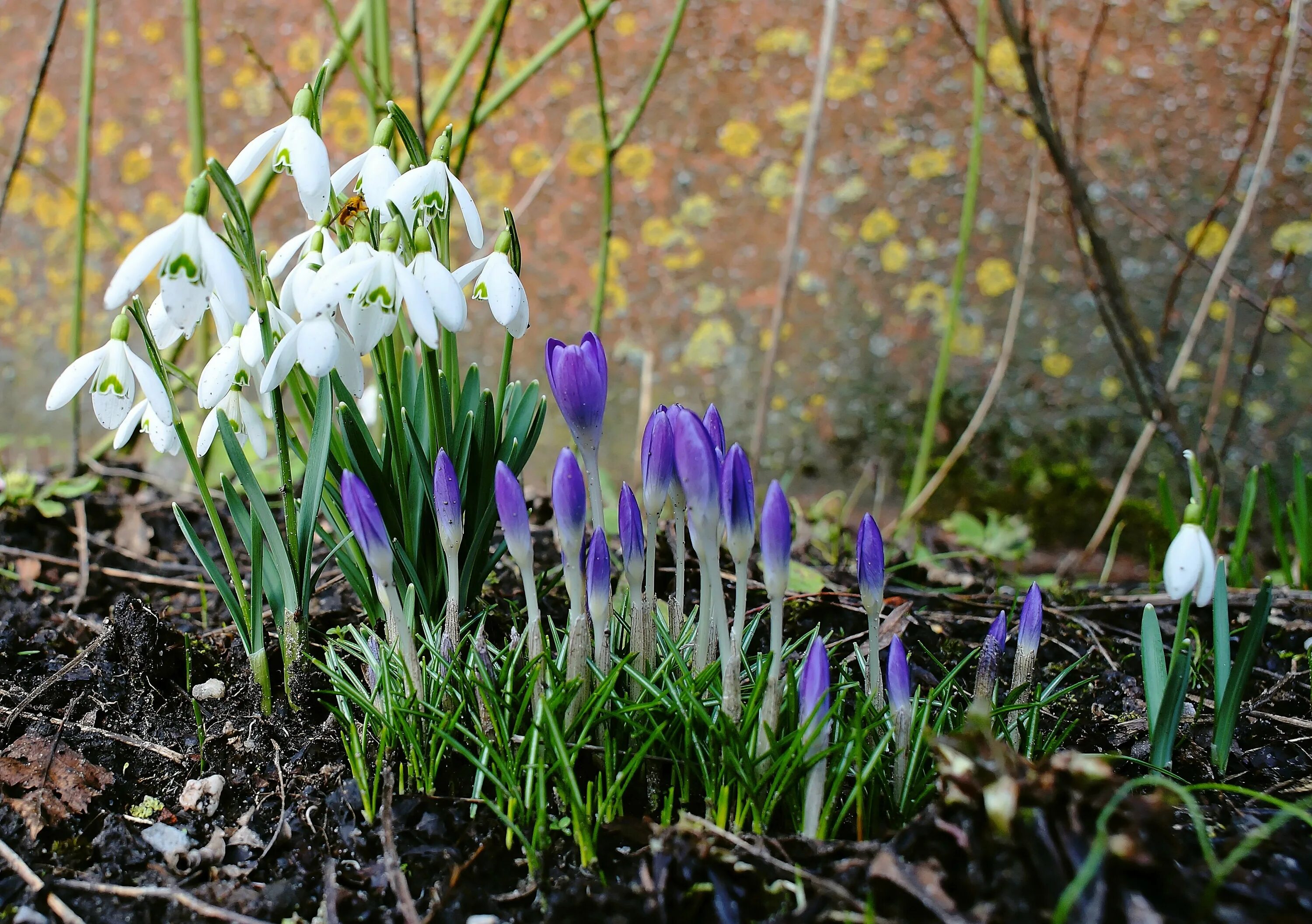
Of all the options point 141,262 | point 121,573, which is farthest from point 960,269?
point 121,573

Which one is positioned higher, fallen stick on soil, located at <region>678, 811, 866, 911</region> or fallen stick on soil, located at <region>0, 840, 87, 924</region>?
fallen stick on soil, located at <region>678, 811, 866, 911</region>

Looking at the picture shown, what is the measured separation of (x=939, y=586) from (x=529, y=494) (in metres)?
1.08

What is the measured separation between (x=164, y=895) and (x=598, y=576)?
0.55m

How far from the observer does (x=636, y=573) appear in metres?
1.04

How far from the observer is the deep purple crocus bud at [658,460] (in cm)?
98

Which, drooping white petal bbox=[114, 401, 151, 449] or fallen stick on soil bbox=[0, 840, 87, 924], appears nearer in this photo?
fallen stick on soil bbox=[0, 840, 87, 924]

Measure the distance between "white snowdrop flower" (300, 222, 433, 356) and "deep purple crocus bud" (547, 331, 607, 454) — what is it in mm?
152

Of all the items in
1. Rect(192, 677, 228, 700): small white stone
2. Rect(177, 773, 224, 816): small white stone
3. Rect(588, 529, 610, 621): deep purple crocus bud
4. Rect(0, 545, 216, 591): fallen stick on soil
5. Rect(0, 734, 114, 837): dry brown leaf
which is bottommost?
Rect(177, 773, 224, 816): small white stone

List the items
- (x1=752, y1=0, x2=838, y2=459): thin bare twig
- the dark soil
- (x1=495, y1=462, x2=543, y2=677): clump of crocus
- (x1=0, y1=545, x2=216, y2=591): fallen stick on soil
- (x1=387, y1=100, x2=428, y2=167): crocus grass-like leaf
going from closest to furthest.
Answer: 1. the dark soil
2. (x1=495, y1=462, x2=543, y2=677): clump of crocus
3. (x1=387, y1=100, x2=428, y2=167): crocus grass-like leaf
4. (x1=0, y1=545, x2=216, y2=591): fallen stick on soil
5. (x1=752, y1=0, x2=838, y2=459): thin bare twig

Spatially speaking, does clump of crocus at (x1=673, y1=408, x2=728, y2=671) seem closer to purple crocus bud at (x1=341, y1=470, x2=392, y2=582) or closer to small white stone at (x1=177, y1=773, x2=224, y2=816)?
purple crocus bud at (x1=341, y1=470, x2=392, y2=582)

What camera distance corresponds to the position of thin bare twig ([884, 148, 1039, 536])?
2375 mm

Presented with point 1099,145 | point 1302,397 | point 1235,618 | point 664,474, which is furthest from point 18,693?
point 1302,397

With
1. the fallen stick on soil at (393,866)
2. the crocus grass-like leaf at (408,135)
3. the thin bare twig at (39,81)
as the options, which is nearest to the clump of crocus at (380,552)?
the fallen stick on soil at (393,866)

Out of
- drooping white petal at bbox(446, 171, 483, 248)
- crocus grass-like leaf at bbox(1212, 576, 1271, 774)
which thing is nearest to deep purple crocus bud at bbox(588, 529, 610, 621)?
drooping white petal at bbox(446, 171, 483, 248)
